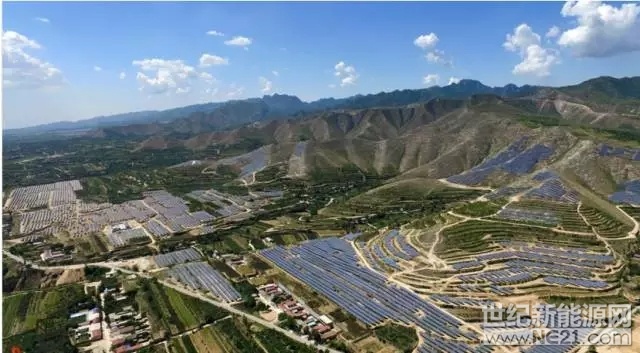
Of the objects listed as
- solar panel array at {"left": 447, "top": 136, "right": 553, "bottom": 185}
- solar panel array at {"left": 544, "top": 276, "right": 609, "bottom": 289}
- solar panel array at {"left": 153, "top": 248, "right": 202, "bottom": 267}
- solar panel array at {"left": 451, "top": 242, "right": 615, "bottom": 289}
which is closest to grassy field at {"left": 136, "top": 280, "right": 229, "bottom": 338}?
solar panel array at {"left": 153, "top": 248, "right": 202, "bottom": 267}

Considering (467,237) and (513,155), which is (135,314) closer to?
(467,237)

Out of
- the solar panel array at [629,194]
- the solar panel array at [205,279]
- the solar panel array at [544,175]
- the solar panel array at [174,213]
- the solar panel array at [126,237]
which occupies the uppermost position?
A: the solar panel array at [544,175]

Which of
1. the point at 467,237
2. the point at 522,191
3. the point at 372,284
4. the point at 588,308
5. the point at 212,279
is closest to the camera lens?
the point at 588,308

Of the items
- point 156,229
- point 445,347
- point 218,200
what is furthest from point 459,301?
point 218,200

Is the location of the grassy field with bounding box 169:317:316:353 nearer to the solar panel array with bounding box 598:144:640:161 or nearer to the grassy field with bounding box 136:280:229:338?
the grassy field with bounding box 136:280:229:338

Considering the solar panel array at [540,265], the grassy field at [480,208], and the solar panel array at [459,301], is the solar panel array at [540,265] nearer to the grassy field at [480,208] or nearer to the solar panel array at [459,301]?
the solar panel array at [459,301]

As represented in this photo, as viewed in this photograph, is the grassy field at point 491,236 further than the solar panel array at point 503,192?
No

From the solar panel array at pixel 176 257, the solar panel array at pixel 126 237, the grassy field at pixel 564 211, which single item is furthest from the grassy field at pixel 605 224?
the solar panel array at pixel 126 237

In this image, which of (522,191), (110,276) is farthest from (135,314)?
(522,191)
